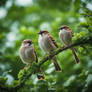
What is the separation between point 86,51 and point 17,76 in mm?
1082

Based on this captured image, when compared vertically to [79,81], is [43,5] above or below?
above

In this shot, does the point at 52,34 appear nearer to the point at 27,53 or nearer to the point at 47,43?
the point at 47,43

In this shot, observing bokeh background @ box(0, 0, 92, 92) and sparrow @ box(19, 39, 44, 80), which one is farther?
sparrow @ box(19, 39, 44, 80)

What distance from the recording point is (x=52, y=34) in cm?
461

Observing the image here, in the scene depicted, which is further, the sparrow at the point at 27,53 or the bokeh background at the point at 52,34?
the sparrow at the point at 27,53

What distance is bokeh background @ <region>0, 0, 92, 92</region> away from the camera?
3.03 m

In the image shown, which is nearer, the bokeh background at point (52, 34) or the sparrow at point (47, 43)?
the bokeh background at point (52, 34)

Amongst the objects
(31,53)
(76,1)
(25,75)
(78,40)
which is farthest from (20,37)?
(78,40)

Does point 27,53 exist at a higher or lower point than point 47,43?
lower

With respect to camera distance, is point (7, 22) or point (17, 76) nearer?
point (17, 76)

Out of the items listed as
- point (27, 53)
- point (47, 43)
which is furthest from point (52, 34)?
point (27, 53)

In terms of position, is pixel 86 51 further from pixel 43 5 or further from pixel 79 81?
pixel 43 5

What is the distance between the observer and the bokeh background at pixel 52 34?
303 centimetres

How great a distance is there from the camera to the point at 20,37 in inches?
263
